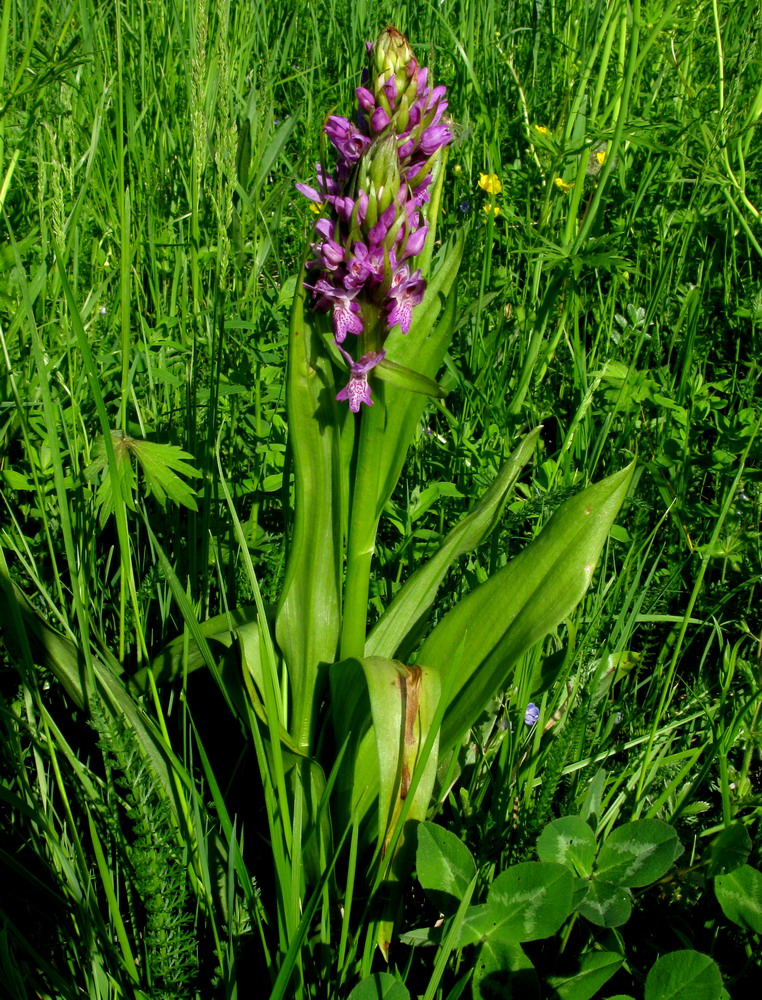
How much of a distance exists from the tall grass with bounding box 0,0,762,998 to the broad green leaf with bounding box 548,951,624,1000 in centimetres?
17

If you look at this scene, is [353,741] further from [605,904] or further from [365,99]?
[365,99]

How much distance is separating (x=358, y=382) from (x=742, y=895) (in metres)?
0.84

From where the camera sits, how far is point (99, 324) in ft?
7.36

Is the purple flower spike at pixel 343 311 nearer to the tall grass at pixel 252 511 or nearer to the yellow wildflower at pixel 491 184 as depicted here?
the tall grass at pixel 252 511

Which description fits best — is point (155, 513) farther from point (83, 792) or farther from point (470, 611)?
point (470, 611)

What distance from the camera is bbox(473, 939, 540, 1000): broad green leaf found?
951mm

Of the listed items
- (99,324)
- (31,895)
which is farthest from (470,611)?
(99,324)

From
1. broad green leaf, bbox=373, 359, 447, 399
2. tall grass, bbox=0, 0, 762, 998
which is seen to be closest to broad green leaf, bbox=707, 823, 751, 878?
tall grass, bbox=0, 0, 762, 998

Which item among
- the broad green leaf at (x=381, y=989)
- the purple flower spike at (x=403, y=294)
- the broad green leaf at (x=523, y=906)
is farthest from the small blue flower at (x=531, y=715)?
the purple flower spike at (x=403, y=294)

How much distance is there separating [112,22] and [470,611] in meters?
3.47

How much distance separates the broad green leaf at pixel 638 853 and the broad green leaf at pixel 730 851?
76 millimetres

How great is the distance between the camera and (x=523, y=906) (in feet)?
3.23

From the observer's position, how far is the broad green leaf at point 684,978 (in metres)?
0.89

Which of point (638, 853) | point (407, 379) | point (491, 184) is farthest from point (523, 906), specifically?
point (491, 184)
